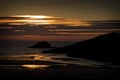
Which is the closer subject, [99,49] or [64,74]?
[64,74]

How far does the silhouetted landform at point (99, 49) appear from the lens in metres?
33.3

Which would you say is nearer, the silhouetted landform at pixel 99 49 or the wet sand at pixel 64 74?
the wet sand at pixel 64 74

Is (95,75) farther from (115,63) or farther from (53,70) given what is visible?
(115,63)

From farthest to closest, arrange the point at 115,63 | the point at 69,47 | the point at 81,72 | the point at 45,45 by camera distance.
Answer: the point at 45,45 → the point at 69,47 → the point at 115,63 → the point at 81,72

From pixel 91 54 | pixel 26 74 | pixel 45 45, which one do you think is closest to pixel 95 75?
pixel 26 74

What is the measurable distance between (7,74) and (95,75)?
3772 millimetres

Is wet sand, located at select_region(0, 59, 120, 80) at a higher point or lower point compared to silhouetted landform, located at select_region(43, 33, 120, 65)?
higher

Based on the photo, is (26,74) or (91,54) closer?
(26,74)

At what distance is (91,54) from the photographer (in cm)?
3584

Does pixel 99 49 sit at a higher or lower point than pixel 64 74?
lower

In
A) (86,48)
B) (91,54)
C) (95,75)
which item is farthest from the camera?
(86,48)

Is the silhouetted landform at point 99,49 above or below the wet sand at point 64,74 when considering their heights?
below

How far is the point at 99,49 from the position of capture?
3678 cm

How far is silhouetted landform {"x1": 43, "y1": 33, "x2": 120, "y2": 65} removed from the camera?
33300 mm
